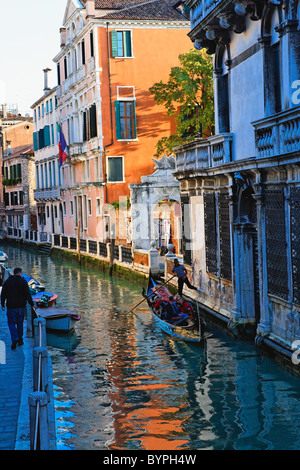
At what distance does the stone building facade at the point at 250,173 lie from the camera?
11508 mm

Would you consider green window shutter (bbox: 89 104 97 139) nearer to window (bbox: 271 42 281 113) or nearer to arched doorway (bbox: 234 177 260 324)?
arched doorway (bbox: 234 177 260 324)

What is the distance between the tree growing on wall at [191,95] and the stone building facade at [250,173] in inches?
372

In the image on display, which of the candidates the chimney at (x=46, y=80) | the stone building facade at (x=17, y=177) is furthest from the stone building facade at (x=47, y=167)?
the stone building facade at (x=17, y=177)

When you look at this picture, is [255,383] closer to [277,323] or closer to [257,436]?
[277,323]

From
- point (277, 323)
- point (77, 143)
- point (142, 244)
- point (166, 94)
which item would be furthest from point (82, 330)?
point (77, 143)

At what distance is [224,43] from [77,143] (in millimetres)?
22136

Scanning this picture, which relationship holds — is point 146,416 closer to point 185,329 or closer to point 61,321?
point 185,329

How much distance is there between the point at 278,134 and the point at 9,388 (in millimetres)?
5574

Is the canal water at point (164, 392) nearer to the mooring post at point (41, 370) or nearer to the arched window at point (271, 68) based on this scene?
the mooring post at point (41, 370)

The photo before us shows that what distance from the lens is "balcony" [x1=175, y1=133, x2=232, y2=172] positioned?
15020 mm

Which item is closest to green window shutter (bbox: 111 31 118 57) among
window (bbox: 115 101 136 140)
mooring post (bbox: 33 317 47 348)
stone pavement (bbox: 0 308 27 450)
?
window (bbox: 115 101 136 140)

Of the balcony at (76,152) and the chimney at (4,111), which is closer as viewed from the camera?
the balcony at (76,152)

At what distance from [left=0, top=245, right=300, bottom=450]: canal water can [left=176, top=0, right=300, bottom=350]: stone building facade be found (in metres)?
0.94

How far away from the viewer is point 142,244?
27.3 meters
